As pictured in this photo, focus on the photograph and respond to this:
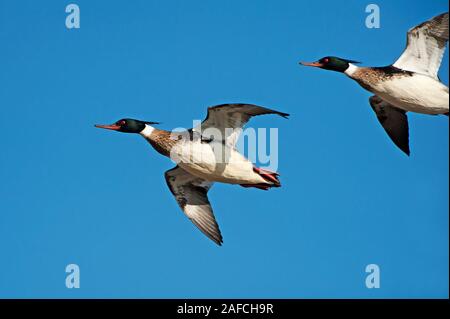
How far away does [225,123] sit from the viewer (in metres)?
16.2

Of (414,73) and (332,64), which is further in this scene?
(332,64)

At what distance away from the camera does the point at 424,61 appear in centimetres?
1719

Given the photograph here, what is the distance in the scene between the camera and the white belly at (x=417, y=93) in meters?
16.5

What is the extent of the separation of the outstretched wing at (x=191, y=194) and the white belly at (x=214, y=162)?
4.21ft

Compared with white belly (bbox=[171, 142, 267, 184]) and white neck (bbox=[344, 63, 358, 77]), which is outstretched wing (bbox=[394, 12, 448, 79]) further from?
white belly (bbox=[171, 142, 267, 184])

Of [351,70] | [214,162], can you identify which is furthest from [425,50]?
[214,162]

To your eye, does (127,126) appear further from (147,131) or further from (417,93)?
(417,93)

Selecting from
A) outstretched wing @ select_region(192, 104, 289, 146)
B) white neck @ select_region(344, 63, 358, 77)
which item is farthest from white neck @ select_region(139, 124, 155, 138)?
white neck @ select_region(344, 63, 358, 77)

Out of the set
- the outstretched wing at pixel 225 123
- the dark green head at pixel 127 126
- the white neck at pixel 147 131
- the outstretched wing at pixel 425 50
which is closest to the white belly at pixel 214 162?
the outstretched wing at pixel 225 123

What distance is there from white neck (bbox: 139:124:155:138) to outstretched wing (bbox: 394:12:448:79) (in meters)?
4.36

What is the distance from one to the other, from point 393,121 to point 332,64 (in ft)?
6.03

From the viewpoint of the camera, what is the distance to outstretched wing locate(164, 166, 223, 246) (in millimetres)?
17453

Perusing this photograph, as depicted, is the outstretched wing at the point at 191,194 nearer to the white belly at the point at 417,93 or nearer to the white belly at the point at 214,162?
the white belly at the point at 214,162
